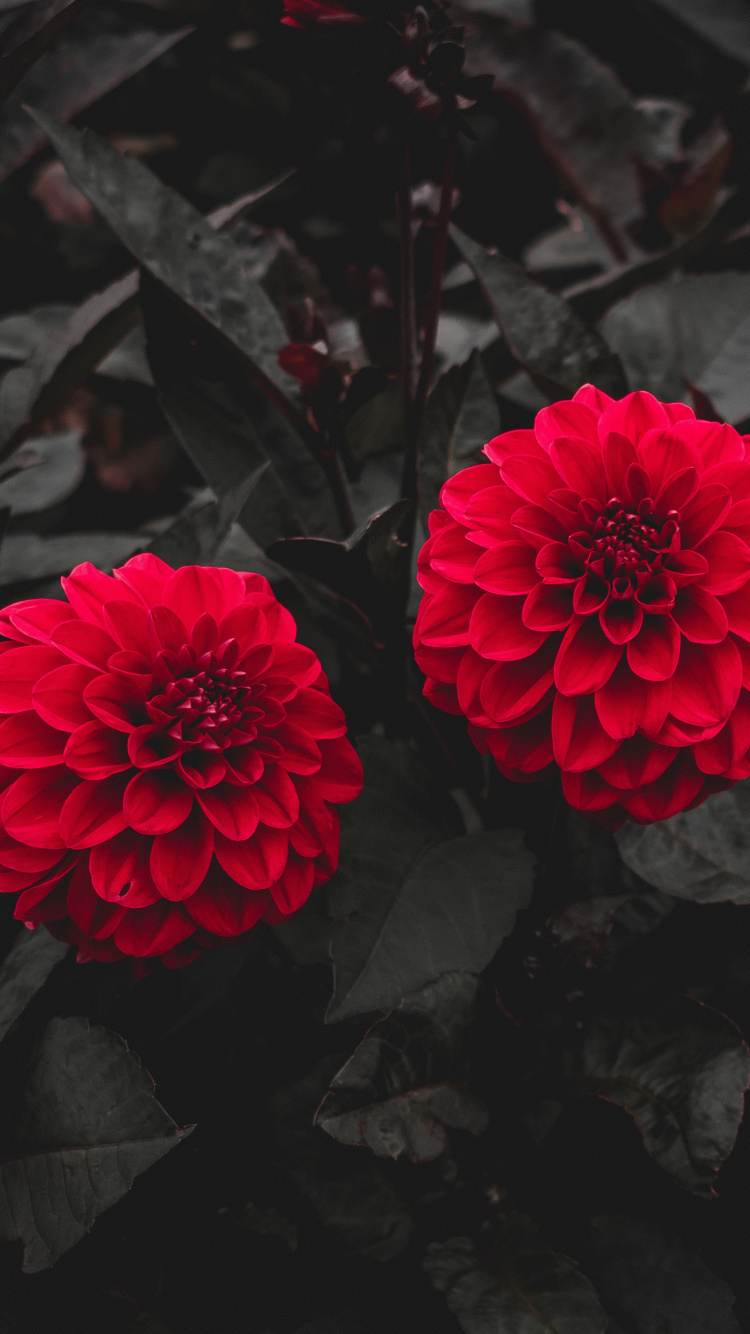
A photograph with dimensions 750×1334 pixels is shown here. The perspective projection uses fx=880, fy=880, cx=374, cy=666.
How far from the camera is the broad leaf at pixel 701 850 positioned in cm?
53

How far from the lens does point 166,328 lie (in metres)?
0.62

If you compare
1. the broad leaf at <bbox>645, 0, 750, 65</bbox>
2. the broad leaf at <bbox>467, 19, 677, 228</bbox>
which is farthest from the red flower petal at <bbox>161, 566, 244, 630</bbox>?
the broad leaf at <bbox>645, 0, 750, 65</bbox>

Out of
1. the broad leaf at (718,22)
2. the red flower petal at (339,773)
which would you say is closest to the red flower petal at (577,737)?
the red flower petal at (339,773)

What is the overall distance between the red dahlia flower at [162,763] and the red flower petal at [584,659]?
0.38 ft

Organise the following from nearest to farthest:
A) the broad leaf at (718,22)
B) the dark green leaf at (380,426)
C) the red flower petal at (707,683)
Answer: the red flower petal at (707,683) < the dark green leaf at (380,426) < the broad leaf at (718,22)

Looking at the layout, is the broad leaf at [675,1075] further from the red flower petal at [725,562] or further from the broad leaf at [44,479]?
the broad leaf at [44,479]

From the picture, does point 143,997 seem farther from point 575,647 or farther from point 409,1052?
point 575,647

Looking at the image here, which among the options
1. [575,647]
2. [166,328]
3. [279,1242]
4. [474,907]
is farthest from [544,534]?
[279,1242]

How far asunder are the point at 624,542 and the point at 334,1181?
1.47 feet

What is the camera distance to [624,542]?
44cm

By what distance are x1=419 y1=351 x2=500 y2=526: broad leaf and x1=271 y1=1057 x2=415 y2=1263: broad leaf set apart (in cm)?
41

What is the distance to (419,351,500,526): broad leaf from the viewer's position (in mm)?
625

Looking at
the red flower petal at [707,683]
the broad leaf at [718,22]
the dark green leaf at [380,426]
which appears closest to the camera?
the red flower petal at [707,683]

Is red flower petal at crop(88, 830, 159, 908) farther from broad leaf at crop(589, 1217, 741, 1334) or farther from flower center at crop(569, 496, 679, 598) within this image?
broad leaf at crop(589, 1217, 741, 1334)
